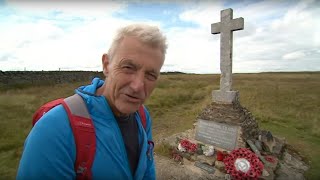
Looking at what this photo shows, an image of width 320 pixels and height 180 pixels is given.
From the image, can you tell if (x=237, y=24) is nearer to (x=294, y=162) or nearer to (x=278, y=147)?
(x=278, y=147)

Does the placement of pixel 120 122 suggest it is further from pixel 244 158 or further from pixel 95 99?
pixel 244 158

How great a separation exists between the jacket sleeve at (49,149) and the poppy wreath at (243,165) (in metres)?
5.69

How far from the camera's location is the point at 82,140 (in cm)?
139

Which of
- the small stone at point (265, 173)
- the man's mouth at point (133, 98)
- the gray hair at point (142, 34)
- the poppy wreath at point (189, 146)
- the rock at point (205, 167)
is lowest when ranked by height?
the rock at point (205, 167)

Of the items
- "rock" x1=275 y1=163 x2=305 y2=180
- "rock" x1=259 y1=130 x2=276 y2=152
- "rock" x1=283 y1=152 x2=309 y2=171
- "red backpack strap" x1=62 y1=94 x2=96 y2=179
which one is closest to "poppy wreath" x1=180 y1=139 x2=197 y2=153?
"rock" x1=259 y1=130 x2=276 y2=152

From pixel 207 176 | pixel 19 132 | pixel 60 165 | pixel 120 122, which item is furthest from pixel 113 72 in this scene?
pixel 19 132

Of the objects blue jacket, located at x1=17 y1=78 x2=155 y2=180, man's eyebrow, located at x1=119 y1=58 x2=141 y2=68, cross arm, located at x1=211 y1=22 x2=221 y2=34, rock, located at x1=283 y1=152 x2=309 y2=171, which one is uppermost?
cross arm, located at x1=211 y1=22 x2=221 y2=34

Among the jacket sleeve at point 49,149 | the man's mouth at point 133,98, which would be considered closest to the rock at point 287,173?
the man's mouth at point 133,98

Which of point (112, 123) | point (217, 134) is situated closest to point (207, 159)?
point (217, 134)

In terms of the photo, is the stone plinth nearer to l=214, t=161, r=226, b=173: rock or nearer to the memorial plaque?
the memorial plaque

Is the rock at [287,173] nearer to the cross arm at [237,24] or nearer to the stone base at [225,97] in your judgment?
the stone base at [225,97]

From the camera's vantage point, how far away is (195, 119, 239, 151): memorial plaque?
742 cm

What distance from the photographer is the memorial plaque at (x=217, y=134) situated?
7.42m

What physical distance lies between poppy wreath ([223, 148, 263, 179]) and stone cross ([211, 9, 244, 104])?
1806mm
